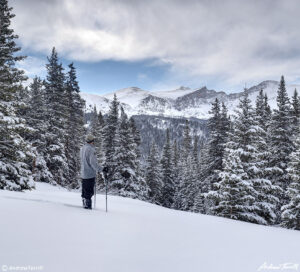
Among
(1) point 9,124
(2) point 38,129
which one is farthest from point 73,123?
(1) point 9,124

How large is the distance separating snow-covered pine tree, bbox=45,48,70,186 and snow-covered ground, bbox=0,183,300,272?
18.4 m

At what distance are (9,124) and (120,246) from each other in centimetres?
1071

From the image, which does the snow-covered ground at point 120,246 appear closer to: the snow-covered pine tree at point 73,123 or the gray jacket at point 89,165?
the gray jacket at point 89,165

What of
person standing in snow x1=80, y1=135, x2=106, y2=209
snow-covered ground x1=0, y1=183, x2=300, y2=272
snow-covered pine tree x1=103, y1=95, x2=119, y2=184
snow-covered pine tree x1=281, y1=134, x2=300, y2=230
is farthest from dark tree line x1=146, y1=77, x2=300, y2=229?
person standing in snow x1=80, y1=135, x2=106, y2=209

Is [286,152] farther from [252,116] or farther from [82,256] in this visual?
[82,256]

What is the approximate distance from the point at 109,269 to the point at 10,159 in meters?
11.6

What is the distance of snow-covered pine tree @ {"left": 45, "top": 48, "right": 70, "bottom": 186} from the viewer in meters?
22.8

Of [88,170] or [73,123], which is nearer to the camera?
[88,170]

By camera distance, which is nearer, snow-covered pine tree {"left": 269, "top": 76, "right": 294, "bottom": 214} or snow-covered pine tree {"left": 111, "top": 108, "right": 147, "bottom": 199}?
snow-covered pine tree {"left": 269, "top": 76, "right": 294, "bottom": 214}

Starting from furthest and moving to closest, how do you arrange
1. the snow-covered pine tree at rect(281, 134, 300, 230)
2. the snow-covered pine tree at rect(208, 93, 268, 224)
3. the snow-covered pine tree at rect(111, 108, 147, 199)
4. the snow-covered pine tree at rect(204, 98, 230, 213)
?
1. the snow-covered pine tree at rect(111, 108, 147, 199)
2. the snow-covered pine tree at rect(204, 98, 230, 213)
3. the snow-covered pine tree at rect(281, 134, 300, 230)
4. the snow-covered pine tree at rect(208, 93, 268, 224)

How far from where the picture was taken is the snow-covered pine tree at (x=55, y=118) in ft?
74.9

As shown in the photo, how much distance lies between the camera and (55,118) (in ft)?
76.3

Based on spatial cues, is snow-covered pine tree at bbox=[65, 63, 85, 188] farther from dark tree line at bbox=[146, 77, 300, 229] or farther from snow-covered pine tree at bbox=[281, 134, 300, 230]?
snow-covered pine tree at bbox=[281, 134, 300, 230]

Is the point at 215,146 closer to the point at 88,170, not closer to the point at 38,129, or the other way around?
the point at 38,129
